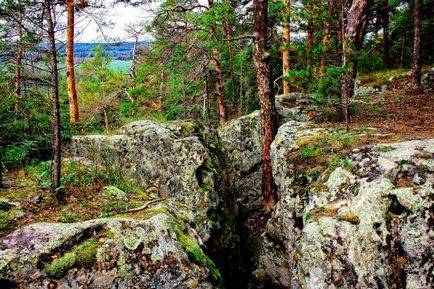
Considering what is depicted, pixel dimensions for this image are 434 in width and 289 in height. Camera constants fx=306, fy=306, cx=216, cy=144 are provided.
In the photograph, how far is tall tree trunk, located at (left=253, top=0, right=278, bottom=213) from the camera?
786 centimetres

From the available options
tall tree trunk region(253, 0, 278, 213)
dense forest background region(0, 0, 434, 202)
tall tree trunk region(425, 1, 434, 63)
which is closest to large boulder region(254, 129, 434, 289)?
dense forest background region(0, 0, 434, 202)

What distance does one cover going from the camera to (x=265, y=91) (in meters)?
8.05

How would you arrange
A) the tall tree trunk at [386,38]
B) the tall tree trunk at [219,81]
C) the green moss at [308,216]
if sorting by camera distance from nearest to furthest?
the green moss at [308,216] → the tall tree trunk at [219,81] → the tall tree trunk at [386,38]

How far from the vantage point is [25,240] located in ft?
10.9

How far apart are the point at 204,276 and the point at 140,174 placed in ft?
16.7

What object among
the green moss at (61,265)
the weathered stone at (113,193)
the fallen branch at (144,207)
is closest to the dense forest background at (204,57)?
the weathered stone at (113,193)

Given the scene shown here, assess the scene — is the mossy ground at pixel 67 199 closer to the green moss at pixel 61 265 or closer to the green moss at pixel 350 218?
the green moss at pixel 61 265

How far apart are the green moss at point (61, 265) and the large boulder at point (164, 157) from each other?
4095 mm

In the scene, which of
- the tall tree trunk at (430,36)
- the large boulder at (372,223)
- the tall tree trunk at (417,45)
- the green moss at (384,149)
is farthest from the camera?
the tall tree trunk at (430,36)

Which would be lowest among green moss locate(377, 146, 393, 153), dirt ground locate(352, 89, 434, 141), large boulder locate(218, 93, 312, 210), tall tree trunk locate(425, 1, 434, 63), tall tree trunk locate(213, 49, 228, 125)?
large boulder locate(218, 93, 312, 210)

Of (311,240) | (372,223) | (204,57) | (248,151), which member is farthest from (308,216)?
(204,57)

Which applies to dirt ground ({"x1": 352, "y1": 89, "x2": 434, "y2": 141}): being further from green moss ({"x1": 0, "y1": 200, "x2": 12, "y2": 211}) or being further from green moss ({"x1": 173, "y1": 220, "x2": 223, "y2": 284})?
green moss ({"x1": 0, "y1": 200, "x2": 12, "y2": 211})

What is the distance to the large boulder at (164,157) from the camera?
761 centimetres

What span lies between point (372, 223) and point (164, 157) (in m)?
5.55
